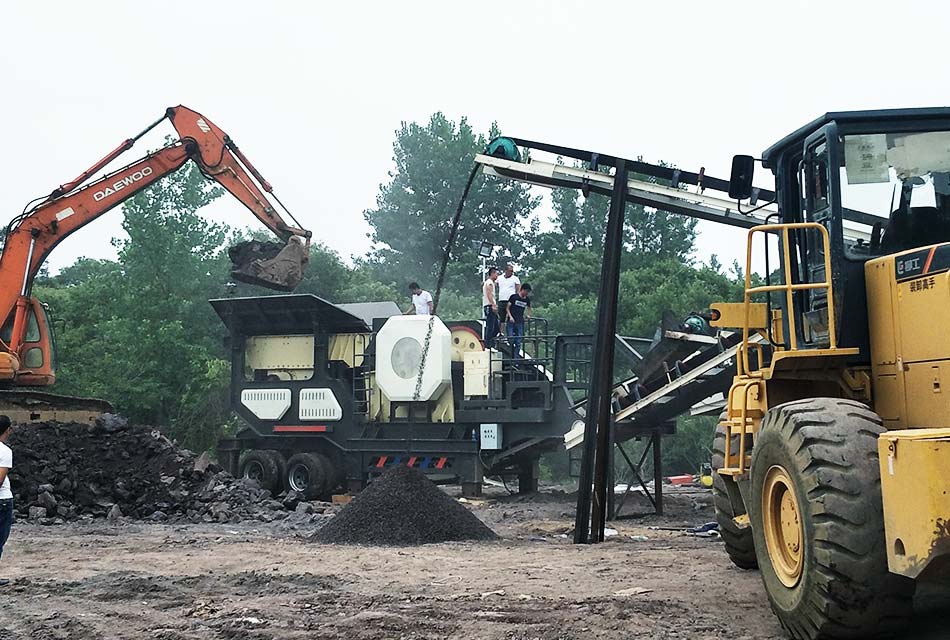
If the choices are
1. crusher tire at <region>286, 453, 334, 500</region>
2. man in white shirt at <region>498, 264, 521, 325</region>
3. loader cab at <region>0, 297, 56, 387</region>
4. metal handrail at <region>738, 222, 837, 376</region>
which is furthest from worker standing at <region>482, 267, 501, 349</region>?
metal handrail at <region>738, 222, 837, 376</region>

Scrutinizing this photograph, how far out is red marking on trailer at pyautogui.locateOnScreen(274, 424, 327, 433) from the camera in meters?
18.7

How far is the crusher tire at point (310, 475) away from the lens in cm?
1825

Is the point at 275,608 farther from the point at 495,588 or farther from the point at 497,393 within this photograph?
the point at 497,393

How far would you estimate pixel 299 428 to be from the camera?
18.8 metres

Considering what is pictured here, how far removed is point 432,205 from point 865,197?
44.9m

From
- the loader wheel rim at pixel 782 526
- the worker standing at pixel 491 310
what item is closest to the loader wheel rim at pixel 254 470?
the worker standing at pixel 491 310

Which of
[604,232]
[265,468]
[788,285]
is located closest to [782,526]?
[788,285]

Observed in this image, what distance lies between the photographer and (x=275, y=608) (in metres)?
7.11

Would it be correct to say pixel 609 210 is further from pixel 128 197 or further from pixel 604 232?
pixel 604 232

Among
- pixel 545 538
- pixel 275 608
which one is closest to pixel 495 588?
pixel 275 608

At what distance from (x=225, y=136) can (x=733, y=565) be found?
523 inches

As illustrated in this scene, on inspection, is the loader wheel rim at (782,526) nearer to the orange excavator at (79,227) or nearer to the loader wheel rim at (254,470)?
the orange excavator at (79,227)

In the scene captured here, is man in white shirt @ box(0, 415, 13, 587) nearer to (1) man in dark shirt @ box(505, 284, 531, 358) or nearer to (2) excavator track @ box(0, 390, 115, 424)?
Result: (2) excavator track @ box(0, 390, 115, 424)

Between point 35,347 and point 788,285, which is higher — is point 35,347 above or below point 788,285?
above
